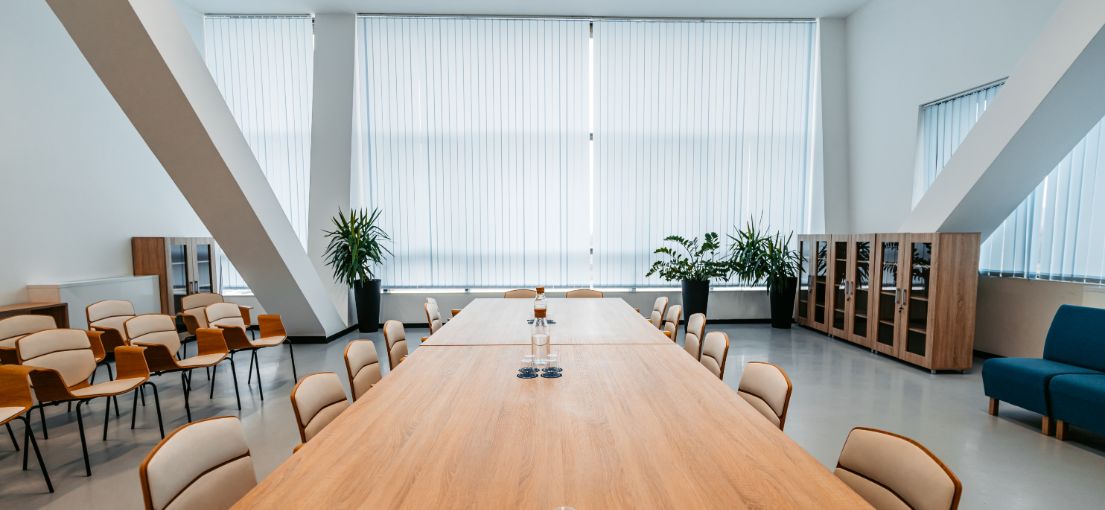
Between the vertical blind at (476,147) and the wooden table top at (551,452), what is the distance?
5.07 m

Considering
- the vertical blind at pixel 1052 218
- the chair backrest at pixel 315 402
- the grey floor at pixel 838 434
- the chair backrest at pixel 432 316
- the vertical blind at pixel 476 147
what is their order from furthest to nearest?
the vertical blind at pixel 476 147
the vertical blind at pixel 1052 218
the chair backrest at pixel 432 316
the grey floor at pixel 838 434
the chair backrest at pixel 315 402

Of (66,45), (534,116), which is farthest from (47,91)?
(534,116)

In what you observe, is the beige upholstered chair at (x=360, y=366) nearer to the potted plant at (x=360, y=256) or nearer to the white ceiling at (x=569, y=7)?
the potted plant at (x=360, y=256)

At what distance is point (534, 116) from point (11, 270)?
606 centimetres

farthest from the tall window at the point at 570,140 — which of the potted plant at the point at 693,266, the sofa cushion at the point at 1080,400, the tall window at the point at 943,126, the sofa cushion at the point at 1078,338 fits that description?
the sofa cushion at the point at 1080,400

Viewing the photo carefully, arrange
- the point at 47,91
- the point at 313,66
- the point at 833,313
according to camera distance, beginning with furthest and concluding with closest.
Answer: the point at 313,66 < the point at 833,313 < the point at 47,91

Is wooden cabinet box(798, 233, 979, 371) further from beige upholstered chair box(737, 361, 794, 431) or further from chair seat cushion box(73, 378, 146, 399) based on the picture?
chair seat cushion box(73, 378, 146, 399)

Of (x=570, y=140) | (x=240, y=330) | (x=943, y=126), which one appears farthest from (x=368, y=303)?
(x=943, y=126)

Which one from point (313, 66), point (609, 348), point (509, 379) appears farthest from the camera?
point (313, 66)

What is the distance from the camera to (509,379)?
7.16ft

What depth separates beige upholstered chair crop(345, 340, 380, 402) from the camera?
8.04 ft

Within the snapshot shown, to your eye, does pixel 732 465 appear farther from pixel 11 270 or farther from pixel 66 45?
pixel 66 45

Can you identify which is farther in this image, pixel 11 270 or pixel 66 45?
pixel 66 45

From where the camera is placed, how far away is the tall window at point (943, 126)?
5090 millimetres
